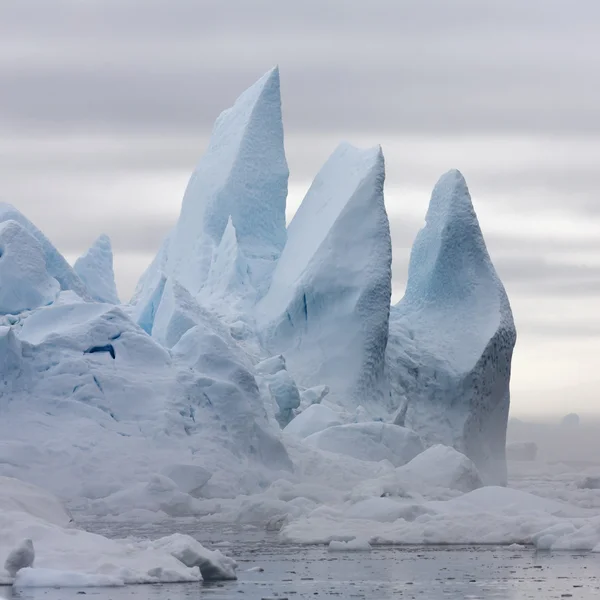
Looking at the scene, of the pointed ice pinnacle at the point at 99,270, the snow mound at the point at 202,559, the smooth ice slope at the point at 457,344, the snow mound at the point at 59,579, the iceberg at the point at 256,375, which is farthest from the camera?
the pointed ice pinnacle at the point at 99,270

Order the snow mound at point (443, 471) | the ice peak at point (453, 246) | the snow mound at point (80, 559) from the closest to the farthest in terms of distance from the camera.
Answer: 1. the snow mound at point (80, 559)
2. the snow mound at point (443, 471)
3. the ice peak at point (453, 246)

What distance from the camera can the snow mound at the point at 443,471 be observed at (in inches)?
909

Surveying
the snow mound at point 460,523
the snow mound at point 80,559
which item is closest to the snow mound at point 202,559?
the snow mound at point 80,559

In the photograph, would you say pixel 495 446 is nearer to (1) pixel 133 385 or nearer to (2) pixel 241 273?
(2) pixel 241 273

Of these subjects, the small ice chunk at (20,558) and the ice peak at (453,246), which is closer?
the small ice chunk at (20,558)

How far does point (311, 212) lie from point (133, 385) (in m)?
10.4

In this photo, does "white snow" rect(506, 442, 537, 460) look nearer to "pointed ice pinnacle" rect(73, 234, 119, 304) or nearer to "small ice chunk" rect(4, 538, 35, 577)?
"pointed ice pinnacle" rect(73, 234, 119, 304)

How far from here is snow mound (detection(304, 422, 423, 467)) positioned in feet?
84.1

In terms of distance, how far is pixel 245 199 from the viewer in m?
33.4

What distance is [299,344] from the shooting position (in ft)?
101

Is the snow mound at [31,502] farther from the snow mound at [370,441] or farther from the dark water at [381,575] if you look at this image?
the snow mound at [370,441]

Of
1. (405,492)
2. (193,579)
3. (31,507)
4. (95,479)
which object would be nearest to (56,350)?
(95,479)

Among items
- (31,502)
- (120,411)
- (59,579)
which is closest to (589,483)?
(120,411)

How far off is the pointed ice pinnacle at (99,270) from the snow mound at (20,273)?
7.64 metres
